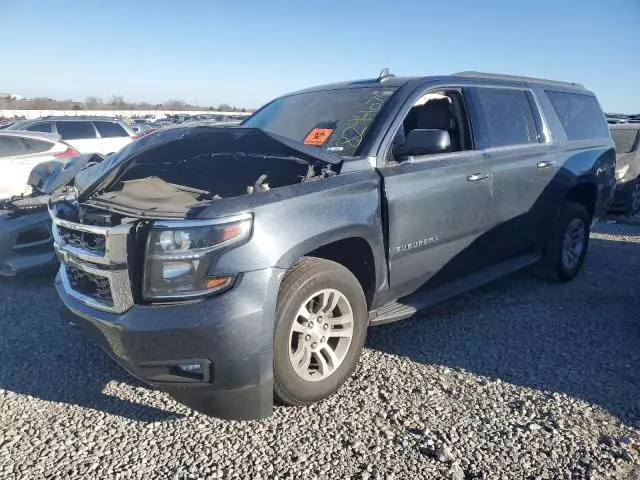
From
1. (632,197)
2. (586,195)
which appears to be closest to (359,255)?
(586,195)

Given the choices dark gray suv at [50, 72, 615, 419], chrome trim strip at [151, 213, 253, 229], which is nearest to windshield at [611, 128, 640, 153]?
dark gray suv at [50, 72, 615, 419]

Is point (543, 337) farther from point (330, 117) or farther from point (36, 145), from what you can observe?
point (36, 145)

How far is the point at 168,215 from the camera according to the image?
257 centimetres

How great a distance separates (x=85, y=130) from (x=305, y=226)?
37.1 feet

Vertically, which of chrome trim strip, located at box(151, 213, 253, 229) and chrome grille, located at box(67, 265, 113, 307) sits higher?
chrome trim strip, located at box(151, 213, 253, 229)

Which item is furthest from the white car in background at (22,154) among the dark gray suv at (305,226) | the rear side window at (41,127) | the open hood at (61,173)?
the dark gray suv at (305,226)

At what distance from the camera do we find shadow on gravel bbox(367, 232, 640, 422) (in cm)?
324

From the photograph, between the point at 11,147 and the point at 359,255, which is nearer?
the point at 359,255

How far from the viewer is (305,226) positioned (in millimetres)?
2717

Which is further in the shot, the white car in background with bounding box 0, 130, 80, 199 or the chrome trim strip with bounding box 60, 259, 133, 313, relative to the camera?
the white car in background with bounding box 0, 130, 80, 199

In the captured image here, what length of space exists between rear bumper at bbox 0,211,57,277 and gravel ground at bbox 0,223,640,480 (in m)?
1.00

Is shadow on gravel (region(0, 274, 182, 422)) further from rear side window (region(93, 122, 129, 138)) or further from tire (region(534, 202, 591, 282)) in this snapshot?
rear side window (region(93, 122, 129, 138))

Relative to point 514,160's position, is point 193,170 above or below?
above

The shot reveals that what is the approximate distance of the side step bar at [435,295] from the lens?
3.32 metres
